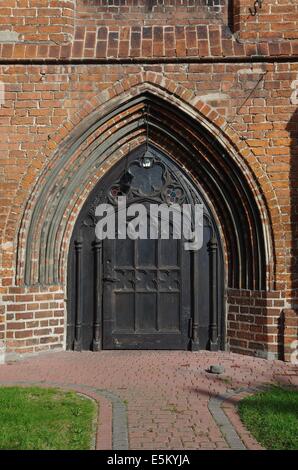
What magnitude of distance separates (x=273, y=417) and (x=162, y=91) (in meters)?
4.86

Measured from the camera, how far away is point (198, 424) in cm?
424

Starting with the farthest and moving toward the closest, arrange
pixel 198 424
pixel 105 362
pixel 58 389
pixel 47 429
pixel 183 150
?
pixel 183 150 → pixel 105 362 → pixel 58 389 → pixel 198 424 → pixel 47 429

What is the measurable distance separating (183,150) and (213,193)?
835 millimetres

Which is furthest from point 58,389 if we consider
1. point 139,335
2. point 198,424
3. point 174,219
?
point 174,219

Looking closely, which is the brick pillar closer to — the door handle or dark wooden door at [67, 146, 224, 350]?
dark wooden door at [67, 146, 224, 350]

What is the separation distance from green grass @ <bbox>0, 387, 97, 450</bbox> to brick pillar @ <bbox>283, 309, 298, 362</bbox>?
10.5 feet

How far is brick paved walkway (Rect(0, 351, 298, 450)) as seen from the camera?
13.2 ft

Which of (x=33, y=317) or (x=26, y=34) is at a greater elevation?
(x=26, y=34)

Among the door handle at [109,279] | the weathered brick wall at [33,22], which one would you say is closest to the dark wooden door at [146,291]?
the door handle at [109,279]

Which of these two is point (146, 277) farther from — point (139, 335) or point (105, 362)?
point (105, 362)

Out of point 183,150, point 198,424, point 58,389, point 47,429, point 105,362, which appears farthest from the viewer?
point 183,150

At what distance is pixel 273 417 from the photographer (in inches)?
169

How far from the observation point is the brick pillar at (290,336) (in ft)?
22.3

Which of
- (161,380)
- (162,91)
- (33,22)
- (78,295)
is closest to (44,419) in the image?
(161,380)
